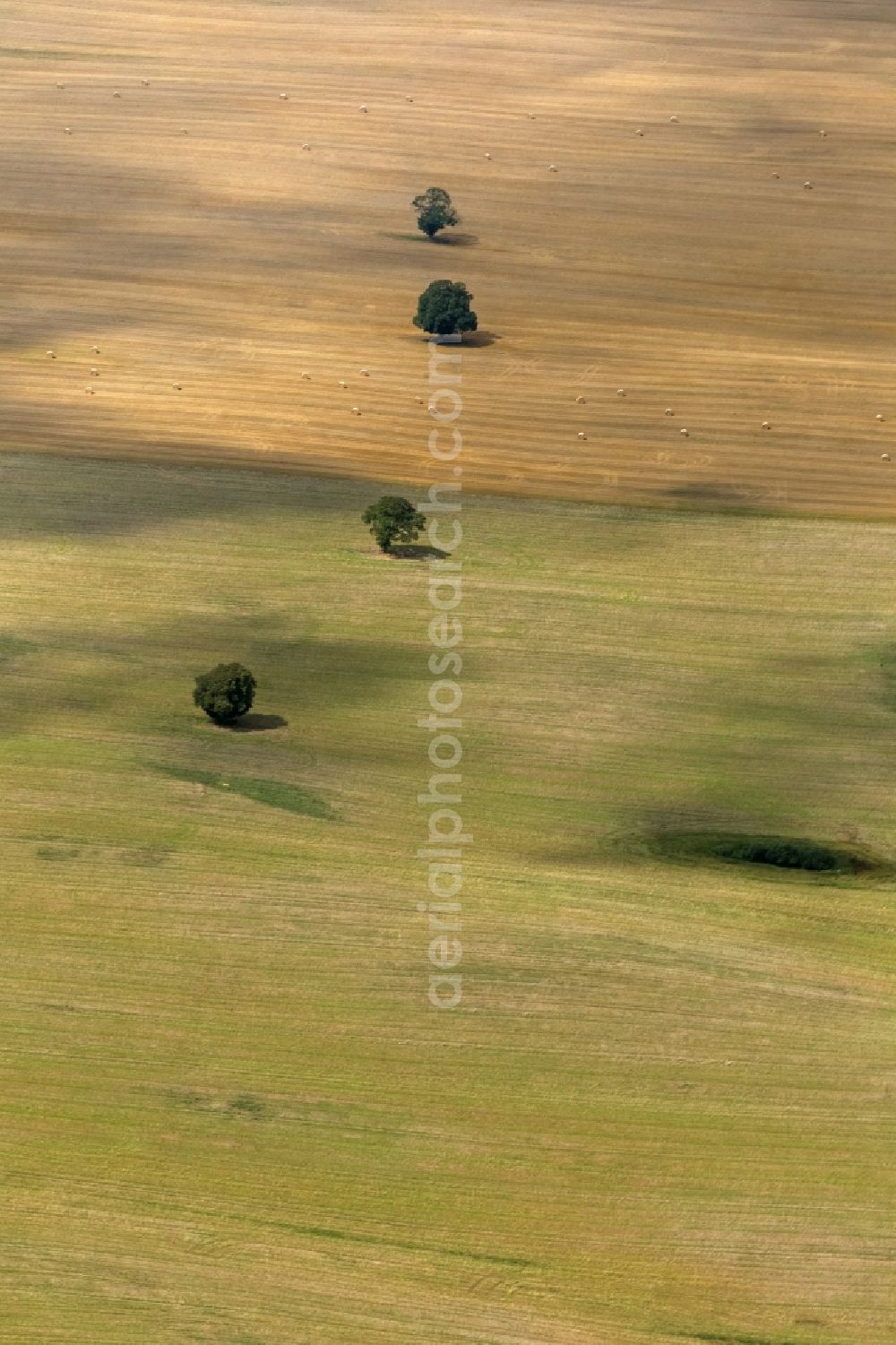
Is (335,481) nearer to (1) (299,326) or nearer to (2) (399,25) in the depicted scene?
(1) (299,326)

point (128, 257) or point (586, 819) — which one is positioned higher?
point (128, 257)

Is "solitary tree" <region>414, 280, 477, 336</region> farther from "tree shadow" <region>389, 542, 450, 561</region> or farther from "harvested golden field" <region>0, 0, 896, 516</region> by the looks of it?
"tree shadow" <region>389, 542, 450, 561</region>

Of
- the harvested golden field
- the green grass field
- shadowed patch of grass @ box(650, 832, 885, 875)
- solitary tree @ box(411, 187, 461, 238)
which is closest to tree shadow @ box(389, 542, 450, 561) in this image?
the green grass field

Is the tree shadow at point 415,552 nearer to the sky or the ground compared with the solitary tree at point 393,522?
nearer to the ground

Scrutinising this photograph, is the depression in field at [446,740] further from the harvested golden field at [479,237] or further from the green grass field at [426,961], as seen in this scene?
the harvested golden field at [479,237]

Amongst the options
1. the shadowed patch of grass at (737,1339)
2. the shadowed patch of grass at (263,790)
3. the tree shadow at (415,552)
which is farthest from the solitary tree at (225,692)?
the shadowed patch of grass at (737,1339)

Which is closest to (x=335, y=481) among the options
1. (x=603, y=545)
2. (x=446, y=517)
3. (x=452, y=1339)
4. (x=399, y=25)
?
(x=446, y=517)

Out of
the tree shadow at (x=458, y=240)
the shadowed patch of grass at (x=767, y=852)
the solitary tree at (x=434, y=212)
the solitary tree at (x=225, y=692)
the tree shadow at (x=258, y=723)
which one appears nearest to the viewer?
the shadowed patch of grass at (x=767, y=852)
